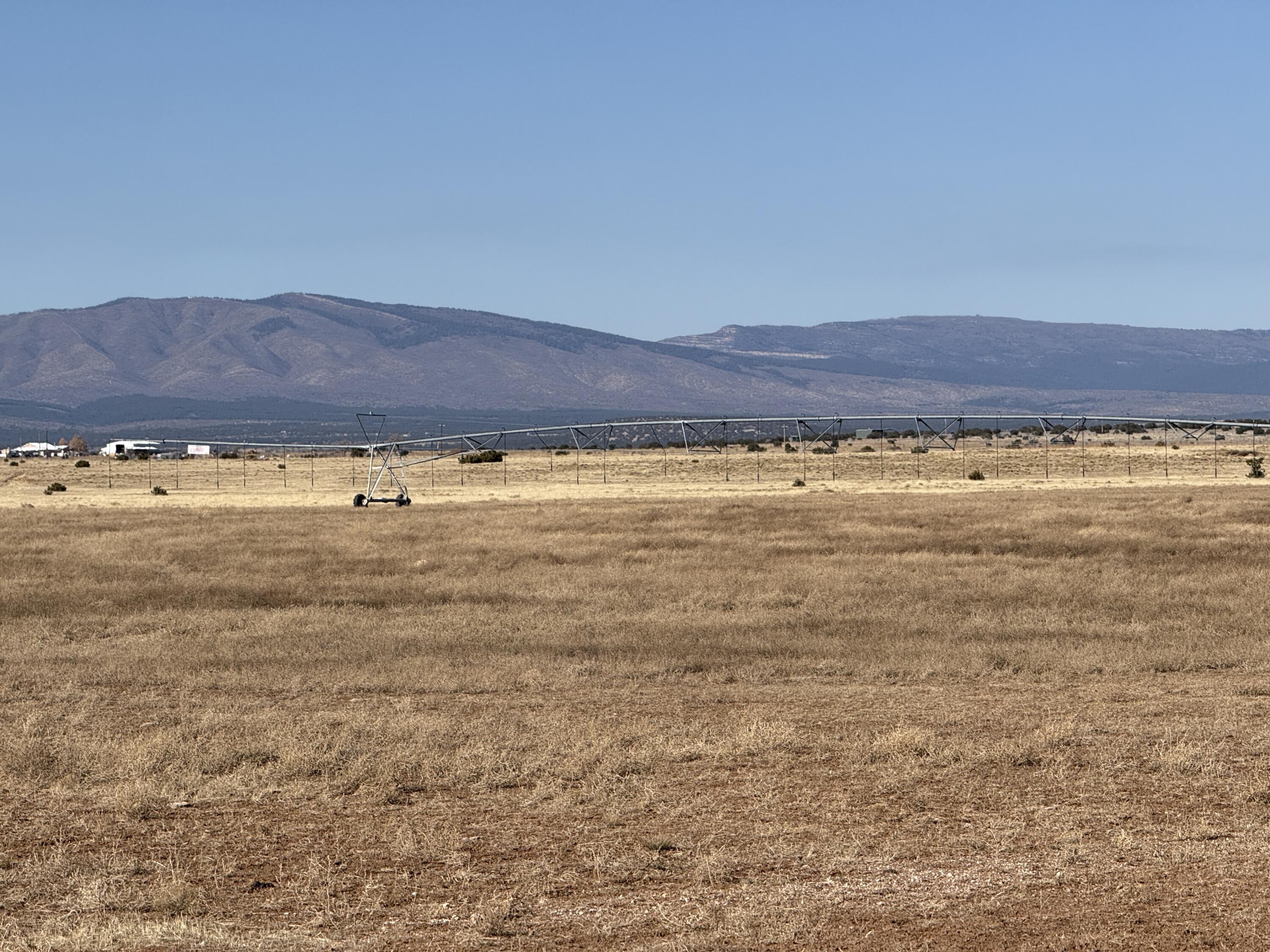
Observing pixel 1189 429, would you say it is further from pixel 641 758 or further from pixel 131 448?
pixel 641 758

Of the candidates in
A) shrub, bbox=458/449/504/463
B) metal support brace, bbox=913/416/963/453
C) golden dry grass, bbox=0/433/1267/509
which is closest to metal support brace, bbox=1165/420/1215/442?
golden dry grass, bbox=0/433/1267/509

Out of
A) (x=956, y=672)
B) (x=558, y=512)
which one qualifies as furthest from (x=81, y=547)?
(x=956, y=672)

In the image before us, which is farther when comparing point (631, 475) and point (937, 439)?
point (937, 439)

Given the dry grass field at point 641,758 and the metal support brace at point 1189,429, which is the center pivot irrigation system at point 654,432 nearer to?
the metal support brace at point 1189,429

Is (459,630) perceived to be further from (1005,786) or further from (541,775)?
(1005,786)

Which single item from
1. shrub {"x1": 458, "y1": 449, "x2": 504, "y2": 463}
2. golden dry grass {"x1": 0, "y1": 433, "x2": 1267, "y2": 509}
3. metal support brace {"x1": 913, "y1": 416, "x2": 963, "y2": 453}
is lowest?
golden dry grass {"x1": 0, "y1": 433, "x2": 1267, "y2": 509}

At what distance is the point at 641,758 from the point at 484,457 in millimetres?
91939

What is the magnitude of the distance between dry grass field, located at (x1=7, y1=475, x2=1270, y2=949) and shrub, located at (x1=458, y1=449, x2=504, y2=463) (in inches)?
2838

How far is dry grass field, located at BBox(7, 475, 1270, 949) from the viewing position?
912cm

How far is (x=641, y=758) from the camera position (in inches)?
512

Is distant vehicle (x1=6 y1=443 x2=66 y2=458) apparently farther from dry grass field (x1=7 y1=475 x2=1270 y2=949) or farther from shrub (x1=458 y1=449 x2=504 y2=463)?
dry grass field (x1=7 y1=475 x2=1270 y2=949)

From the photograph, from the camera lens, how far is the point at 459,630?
70.8 feet

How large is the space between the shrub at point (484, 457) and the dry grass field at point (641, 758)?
237 ft

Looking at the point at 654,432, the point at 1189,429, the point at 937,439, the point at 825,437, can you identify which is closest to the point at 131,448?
the point at 825,437
